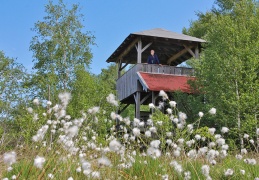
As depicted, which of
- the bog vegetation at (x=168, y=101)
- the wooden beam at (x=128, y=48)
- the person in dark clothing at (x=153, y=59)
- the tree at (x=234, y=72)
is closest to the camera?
the bog vegetation at (x=168, y=101)

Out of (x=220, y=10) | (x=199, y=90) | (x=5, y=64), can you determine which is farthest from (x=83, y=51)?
(x=220, y=10)

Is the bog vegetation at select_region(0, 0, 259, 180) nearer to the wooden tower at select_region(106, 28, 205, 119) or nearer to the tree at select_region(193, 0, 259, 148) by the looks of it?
the tree at select_region(193, 0, 259, 148)

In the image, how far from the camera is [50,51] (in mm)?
24141

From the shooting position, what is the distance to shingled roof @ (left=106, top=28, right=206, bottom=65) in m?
20.2

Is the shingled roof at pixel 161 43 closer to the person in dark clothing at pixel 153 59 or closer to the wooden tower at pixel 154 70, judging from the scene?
the wooden tower at pixel 154 70

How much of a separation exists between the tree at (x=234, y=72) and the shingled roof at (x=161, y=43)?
15.8ft

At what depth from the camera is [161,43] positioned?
22.3 meters

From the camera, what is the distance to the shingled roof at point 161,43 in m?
20.2

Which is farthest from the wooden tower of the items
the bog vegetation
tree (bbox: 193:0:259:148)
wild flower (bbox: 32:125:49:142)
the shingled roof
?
wild flower (bbox: 32:125:49:142)

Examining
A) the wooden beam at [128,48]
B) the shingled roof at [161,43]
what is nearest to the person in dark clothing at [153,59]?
the shingled roof at [161,43]

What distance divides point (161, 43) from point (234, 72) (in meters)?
8.90

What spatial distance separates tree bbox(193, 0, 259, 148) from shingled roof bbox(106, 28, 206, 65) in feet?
15.8

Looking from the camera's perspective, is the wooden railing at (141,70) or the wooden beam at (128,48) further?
the wooden beam at (128,48)

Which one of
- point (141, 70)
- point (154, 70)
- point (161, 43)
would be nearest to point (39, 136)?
point (141, 70)
